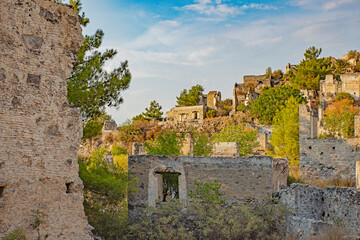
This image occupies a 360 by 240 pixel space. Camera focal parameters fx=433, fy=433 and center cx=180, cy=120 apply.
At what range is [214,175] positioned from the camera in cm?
1178

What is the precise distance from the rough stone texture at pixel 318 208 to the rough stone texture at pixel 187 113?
40.7m

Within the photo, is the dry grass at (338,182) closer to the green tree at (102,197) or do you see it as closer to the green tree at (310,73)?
the green tree at (102,197)

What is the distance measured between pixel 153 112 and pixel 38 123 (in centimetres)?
4781

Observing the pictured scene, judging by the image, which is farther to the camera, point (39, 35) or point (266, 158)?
point (266, 158)

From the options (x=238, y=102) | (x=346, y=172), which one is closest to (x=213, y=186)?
(x=346, y=172)

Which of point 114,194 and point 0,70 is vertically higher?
point 0,70

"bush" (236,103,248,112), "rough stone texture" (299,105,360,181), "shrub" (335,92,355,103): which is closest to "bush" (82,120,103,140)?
"rough stone texture" (299,105,360,181)

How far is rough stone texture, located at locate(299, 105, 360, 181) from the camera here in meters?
22.1

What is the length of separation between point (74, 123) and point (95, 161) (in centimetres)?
491

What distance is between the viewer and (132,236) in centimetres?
1045

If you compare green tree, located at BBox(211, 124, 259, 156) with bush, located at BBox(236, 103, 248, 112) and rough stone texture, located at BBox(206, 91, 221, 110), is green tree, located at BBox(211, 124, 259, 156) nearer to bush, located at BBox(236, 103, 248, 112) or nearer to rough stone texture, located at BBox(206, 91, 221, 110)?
bush, located at BBox(236, 103, 248, 112)

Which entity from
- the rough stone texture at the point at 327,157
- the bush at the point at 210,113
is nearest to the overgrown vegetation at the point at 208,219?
the rough stone texture at the point at 327,157

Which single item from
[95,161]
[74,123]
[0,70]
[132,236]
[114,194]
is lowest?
[132,236]

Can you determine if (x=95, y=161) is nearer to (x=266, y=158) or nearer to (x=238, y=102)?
(x=266, y=158)
